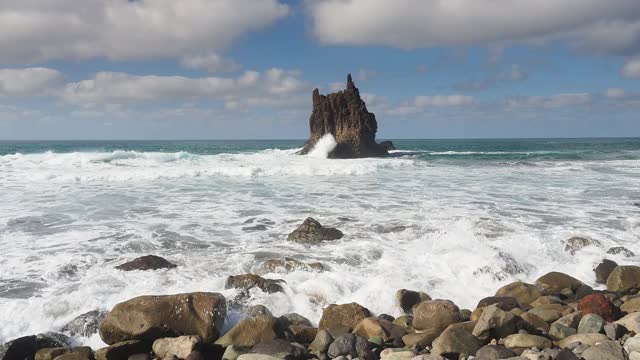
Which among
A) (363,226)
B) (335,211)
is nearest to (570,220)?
(363,226)

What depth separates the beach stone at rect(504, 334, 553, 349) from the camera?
5035 millimetres

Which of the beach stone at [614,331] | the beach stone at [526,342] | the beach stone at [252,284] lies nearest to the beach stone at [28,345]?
the beach stone at [252,284]

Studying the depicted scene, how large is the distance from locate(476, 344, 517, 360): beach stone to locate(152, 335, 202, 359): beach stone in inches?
113

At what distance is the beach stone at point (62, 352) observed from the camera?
5.01 meters

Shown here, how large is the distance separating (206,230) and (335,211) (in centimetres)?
384

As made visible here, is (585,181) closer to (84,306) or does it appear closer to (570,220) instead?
(570,220)

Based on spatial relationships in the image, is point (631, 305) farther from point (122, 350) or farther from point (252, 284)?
point (122, 350)

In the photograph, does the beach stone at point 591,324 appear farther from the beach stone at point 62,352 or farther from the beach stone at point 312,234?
the beach stone at point 62,352

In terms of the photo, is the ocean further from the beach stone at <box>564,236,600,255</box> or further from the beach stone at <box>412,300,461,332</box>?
the beach stone at <box>412,300,461,332</box>

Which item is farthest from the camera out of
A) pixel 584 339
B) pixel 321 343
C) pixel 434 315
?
pixel 434 315

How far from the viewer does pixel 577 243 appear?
897 cm

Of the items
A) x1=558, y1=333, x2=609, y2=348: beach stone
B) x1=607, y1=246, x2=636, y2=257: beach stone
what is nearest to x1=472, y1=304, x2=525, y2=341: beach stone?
x1=558, y1=333, x2=609, y2=348: beach stone

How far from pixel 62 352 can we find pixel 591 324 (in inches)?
220

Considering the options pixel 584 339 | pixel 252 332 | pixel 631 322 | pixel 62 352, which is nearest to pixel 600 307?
pixel 631 322
